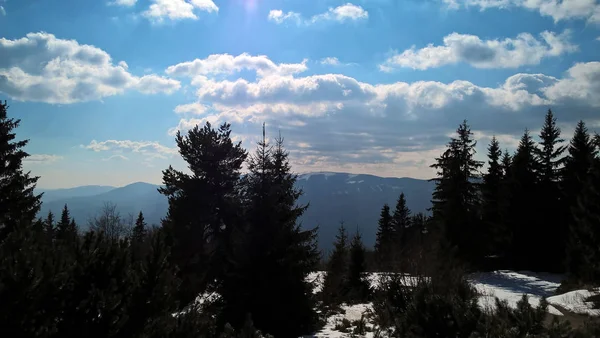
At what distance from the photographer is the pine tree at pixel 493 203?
29.7 m

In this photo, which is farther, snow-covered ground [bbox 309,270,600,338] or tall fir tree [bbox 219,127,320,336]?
snow-covered ground [bbox 309,270,600,338]

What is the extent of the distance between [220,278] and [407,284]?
5886 mm

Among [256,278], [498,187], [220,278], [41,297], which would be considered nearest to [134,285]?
[41,297]

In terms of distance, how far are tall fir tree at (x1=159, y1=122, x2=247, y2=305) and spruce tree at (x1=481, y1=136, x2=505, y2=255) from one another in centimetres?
1806

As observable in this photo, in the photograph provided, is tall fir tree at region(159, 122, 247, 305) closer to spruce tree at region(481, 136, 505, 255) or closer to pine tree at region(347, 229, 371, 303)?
pine tree at region(347, 229, 371, 303)

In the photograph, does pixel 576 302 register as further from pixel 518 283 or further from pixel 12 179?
pixel 12 179

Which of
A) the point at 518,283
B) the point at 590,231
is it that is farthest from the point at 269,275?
the point at 518,283

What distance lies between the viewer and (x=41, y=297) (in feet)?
15.7

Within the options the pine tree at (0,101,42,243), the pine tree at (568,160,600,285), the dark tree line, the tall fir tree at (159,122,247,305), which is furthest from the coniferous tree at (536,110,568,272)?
the pine tree at (0,101,42,243)

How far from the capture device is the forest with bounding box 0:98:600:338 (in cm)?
514

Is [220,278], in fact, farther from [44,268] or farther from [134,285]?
[44,268]

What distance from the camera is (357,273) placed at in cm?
2461

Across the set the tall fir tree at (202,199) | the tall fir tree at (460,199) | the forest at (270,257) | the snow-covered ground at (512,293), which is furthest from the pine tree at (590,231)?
the tall fir tree at (202,199)

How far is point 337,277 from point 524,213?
1557 centimetres
